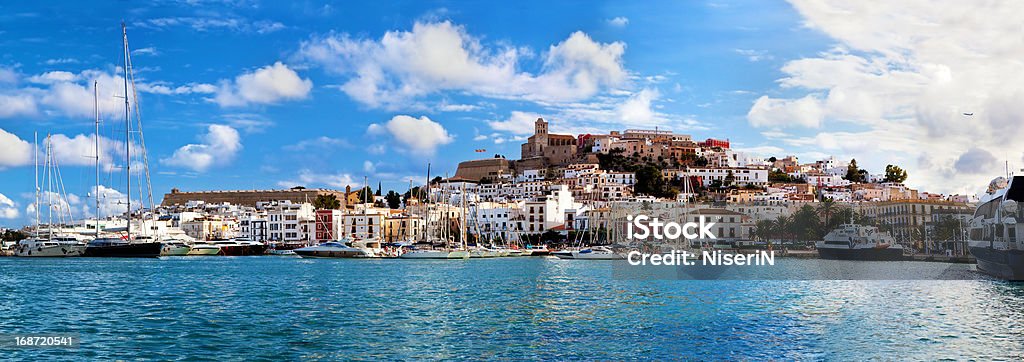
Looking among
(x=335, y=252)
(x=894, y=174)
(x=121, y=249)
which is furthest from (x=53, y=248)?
(x=894, y=174)

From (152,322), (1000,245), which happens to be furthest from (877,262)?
(152,322)

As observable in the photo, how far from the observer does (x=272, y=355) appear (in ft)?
62.0

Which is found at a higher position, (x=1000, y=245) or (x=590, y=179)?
(x=590, y=179)

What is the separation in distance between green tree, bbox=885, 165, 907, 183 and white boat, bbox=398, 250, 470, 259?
9750cm

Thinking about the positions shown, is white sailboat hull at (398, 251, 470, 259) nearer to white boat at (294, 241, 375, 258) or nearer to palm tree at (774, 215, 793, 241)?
white boat at (294, 241, 375, 258)

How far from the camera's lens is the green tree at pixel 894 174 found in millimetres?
147125

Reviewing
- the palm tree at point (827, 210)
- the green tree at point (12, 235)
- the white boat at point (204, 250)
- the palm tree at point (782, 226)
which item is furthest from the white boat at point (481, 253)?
the green tree at point (12, 235)

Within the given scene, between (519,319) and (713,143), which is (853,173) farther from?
(519,319)

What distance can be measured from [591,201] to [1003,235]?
8269 cm

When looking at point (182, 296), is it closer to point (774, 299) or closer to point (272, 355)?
A: point (272, 355)

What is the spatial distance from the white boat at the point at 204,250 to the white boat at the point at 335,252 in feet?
51.6

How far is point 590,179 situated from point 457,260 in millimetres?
66369

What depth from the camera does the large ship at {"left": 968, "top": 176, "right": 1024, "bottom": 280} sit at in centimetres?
3994

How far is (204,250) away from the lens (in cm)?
9294
